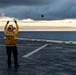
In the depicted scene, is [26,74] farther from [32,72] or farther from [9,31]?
[9,31]

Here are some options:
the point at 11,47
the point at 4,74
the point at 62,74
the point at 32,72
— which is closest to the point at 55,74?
the point at 62,74

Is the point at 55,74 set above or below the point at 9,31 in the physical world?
below

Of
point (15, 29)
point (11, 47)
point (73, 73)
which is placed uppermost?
point (15, 29)

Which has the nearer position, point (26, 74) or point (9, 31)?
point (26, 74)

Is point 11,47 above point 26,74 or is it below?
above

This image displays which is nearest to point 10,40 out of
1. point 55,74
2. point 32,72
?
point 32,72

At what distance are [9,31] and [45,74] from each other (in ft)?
11.0

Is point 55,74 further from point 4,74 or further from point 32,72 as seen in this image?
point 4,74

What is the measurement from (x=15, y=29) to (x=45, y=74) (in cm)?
326

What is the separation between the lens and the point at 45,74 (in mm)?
12664

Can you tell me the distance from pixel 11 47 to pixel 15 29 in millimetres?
980

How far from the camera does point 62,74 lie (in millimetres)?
12680

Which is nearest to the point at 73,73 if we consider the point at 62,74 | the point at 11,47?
the point at 62,74

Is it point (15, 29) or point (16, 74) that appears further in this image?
point (15, 29)
